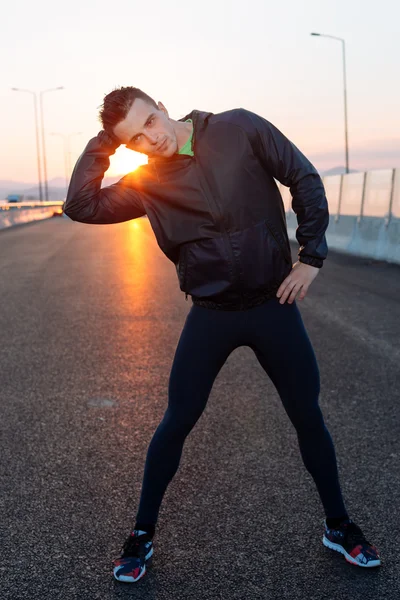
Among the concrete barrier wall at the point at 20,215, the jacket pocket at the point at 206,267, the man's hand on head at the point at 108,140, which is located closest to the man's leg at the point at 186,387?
the jacket pocket at the point at 206,267

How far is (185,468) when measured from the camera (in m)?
4.23

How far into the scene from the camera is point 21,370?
6.53 meters

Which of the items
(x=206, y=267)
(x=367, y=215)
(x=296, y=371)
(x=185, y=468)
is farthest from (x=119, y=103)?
(x=367, y=215)

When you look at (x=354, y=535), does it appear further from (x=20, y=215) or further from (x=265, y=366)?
(x=20, y=215)

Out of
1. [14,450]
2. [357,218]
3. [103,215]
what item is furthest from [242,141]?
[357,218]

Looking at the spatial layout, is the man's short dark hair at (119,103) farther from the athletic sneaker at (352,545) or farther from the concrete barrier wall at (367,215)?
the concrete barrier wall at (367,215)

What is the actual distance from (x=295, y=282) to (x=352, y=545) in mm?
1131

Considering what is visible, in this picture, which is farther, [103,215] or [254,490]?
[254,490]

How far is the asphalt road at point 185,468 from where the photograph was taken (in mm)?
3035

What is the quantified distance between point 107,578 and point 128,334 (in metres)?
5.05

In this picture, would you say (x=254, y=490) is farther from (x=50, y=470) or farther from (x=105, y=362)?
(x=105, y=362)

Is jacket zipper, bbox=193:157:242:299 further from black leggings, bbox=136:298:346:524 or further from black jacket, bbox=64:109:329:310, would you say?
black leggings, bbox=136:298:346:524

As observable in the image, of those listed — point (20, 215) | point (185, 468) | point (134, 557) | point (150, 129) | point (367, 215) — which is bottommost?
point (20, 215)

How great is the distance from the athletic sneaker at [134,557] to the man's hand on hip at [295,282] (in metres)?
1.16
